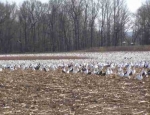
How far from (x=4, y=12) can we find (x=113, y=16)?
24.6m

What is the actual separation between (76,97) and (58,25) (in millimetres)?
70458

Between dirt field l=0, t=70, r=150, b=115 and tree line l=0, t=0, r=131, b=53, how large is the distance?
63.4 meters

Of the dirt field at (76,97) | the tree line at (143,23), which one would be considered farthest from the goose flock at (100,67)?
the tree line at (143,23)

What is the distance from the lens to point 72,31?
8219 centimetres

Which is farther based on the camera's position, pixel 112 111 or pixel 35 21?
pixel 35 21

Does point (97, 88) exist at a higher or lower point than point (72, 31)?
lower

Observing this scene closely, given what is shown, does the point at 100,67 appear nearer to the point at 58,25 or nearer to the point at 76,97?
the point at 76,97

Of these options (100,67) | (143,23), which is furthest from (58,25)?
(100,67)

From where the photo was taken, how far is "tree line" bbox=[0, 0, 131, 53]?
77025 millimetres

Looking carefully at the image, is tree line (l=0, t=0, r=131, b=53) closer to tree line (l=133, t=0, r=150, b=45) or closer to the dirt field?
tree line (l=133, t=0, r=150, b=45)

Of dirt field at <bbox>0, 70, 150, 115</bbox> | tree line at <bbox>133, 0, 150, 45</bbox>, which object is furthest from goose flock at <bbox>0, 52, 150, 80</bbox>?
tree line at <bbox>133, 0, 150, 45</bbox>

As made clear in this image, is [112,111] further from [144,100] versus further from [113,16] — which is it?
[113,16]

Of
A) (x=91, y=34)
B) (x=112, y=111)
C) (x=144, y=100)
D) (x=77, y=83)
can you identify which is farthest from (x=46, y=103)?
(x=91, y=34)

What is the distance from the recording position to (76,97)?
33.6 feet
